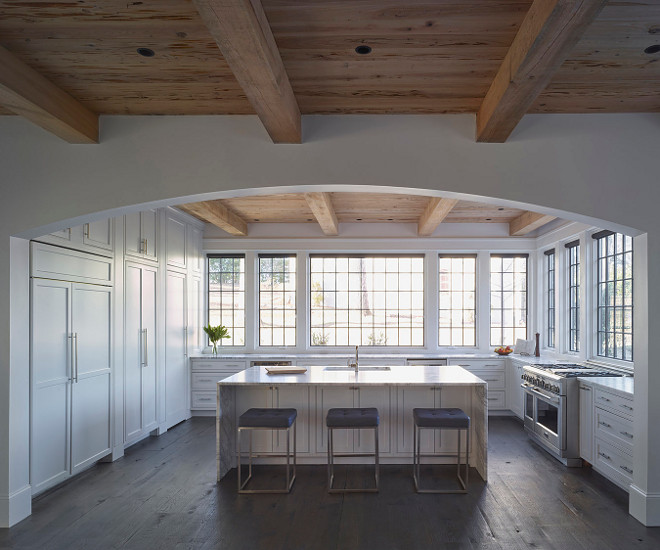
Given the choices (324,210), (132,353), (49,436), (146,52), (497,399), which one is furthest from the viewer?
(497,399)

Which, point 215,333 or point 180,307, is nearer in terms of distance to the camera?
point 180,307

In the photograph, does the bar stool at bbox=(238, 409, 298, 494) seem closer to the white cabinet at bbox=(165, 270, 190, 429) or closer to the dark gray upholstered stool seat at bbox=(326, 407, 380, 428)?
the dark gray upholstered stool seat at bbox=(326, 407, 380, 428)

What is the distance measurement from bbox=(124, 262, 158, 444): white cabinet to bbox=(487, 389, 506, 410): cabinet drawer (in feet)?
13.9

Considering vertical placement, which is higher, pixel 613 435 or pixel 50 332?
pixel 50 332

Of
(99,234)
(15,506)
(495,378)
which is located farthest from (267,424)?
(495,378)

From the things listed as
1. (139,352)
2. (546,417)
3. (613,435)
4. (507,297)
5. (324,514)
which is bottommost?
(324,514)

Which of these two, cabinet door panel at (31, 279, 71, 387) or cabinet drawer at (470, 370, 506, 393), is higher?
cabinet door panel at (31, 279, 71, 387)

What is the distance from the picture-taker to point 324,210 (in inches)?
223

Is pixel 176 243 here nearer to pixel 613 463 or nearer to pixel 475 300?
pixel 475 300

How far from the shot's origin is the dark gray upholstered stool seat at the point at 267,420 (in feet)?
13.6

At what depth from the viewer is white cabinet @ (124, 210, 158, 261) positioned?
5254mm

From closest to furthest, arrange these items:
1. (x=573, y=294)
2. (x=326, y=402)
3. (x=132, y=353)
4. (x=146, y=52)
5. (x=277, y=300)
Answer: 1. (x=146, y=52)
2. (x=326, y=402)
3. (x=132, y=353)
4. (x=573, y=294)
5. (x=277, y=300)

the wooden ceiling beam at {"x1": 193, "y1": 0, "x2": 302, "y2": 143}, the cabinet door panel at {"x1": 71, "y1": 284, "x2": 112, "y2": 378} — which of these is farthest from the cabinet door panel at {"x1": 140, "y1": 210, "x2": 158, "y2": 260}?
the wooden ceiling beam at {"x1": 193, "y1": 0, "x2": 302, "y2": 143}

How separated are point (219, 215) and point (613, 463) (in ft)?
15.3
